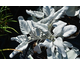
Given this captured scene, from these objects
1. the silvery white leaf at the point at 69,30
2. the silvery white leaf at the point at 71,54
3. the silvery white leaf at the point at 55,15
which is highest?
the silvery white leaf at the point at 55,15

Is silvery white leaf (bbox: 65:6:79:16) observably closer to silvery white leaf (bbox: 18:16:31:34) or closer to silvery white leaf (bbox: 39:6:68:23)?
silvery white leaf (bbox: 39:6:68:23)

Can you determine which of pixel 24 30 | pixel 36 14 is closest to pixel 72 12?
pixel 36 14

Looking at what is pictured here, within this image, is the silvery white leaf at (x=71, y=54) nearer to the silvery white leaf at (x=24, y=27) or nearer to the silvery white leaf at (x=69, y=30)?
the silvery white leaf at (x=69, y=30)

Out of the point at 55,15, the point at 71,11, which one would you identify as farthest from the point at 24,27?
the point at 71,11

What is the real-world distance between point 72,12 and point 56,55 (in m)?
0.37

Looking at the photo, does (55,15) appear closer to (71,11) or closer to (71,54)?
(71,11)

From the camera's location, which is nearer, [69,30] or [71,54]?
[69,30]

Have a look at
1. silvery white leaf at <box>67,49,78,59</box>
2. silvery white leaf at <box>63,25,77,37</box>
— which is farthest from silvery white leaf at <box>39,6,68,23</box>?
silvery white leaf at <box>67,49,78,59</box>

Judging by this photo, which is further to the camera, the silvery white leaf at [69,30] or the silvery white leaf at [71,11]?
the silvery white leaf at [71,11]

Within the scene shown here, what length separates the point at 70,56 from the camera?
2.39ft

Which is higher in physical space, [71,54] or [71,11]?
[71,11]

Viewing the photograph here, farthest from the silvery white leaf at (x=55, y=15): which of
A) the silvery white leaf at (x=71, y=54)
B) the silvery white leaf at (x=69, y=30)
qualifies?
the silvery white leaf at (x=71, y=54)

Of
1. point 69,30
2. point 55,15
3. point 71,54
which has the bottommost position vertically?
point 71,54

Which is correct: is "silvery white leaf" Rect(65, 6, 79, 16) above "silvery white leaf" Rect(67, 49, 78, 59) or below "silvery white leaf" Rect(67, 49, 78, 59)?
above
